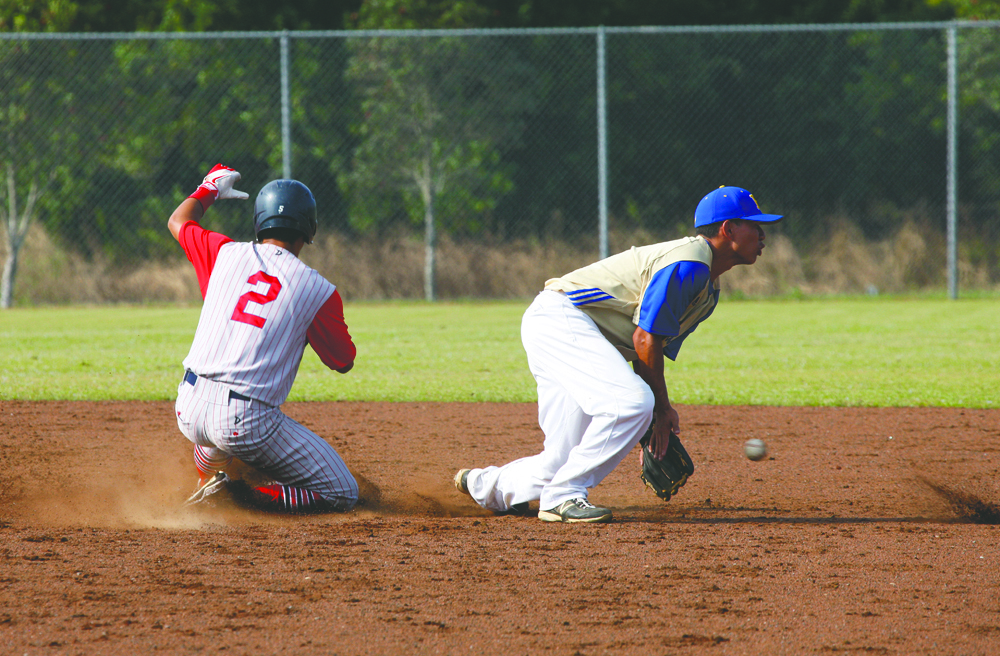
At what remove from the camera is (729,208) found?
13.2ft

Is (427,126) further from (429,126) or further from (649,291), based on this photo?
(649,291)

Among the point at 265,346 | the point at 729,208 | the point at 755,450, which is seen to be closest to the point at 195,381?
the point at 265,346

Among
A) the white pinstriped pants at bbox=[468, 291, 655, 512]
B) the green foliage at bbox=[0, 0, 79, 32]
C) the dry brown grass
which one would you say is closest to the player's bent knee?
the white pinstriped pants at bbox=[468, 291, 655, 512]

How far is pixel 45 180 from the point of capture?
13.9 metres

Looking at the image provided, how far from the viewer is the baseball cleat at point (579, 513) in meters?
4.11

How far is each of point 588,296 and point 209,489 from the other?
1.77m

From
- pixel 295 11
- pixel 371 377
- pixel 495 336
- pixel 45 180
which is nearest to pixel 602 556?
pixel 371 377

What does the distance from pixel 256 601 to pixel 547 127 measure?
46.1 ft

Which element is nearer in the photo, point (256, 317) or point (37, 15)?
point (256, 317)

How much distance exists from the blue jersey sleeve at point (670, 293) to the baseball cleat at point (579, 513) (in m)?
0.75

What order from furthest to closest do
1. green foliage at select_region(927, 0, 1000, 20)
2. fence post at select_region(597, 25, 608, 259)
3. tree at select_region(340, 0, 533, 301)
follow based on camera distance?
1. green foliage at select_region(927, 0, 1000, 20)
2. tree at select_region(340, 0, 533, 301)
3. fence post at select_region(597, 25, 608, 259)

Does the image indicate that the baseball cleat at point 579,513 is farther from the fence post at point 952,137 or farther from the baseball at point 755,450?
the fence post at point 952,137

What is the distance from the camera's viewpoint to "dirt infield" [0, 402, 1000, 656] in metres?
2.82

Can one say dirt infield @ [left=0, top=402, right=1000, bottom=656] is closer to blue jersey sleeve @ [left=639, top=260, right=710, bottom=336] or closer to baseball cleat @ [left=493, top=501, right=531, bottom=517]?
baseball cleat @ [left=493, top=501, right=531, bottom=517]
